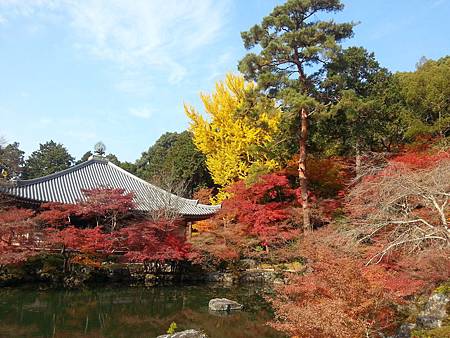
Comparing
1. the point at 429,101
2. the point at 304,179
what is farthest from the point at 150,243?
the point at 429,101

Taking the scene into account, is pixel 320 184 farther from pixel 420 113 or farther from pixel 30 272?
pixel 30 272

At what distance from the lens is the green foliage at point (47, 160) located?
56.6 m

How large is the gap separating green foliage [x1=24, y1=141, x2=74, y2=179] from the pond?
4591cm

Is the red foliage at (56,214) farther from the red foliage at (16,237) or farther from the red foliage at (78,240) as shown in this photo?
the red foliage at (16,237)

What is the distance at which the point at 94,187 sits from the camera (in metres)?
20.8

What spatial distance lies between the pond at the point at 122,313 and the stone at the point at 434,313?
12.3 ft

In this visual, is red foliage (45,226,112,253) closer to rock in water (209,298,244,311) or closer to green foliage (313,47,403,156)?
rock in water (209,298,244,311)

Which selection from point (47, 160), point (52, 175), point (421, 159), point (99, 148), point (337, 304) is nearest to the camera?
point (337, 304)

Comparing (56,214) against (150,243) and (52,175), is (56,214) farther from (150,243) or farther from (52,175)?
(52,175)

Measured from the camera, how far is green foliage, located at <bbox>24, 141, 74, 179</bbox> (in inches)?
2227

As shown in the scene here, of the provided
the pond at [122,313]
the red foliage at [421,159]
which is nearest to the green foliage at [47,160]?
the pond at [122,313]

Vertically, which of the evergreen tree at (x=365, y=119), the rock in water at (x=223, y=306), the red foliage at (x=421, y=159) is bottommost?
the rock in water at (x=223, y=306)

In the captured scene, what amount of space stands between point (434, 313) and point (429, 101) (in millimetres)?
13559

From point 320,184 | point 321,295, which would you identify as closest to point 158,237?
point 320,184
